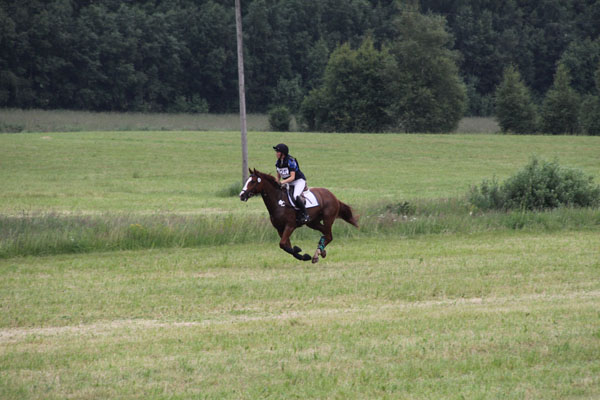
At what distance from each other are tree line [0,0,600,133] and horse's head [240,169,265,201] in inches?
2687

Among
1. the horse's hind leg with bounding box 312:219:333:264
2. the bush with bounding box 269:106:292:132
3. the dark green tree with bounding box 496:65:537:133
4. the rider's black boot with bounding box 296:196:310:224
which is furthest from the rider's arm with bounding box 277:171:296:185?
the dark green tree with bounding box 496:65:537:133

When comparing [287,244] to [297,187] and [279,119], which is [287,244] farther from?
[279,119]

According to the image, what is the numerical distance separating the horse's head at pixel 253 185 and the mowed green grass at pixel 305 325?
152 cm

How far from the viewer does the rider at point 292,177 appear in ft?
47.5

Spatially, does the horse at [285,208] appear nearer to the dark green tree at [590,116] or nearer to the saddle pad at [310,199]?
the saddle pad at [310,199]

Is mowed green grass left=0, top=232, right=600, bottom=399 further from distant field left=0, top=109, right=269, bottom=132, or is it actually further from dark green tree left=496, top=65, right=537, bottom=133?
dark green tree left=496, top=65, right=537, bottom=133

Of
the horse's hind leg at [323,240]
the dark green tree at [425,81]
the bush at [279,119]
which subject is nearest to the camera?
the horse's hind leg at [323,240]

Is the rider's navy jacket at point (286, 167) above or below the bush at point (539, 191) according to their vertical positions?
above

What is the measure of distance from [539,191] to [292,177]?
10.2 metres

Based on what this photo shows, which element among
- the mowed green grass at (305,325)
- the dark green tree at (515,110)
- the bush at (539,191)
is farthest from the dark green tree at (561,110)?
the mowed green grass at (305,325)

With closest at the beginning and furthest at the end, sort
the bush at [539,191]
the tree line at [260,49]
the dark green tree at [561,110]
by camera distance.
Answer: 1. the bush at [539,191]
2. the dark green tree at [561,110]
3. the tree line at [260,49]

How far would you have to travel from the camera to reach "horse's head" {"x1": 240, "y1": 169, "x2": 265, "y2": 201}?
13.9 meters

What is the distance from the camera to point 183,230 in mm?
18469

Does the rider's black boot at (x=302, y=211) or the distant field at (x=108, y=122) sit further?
the distant field at (x=108, y=122)
